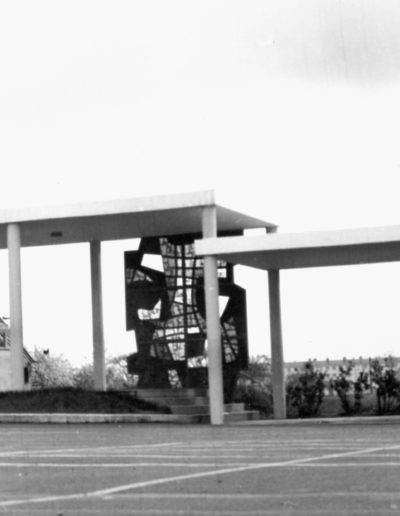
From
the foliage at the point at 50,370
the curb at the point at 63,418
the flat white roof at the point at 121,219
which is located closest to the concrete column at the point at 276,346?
the flat white roof at the point at 121,219

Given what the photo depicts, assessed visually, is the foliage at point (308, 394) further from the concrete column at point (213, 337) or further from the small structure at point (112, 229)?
the concrete column at point (213, 337)

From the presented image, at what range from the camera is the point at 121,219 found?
33.7m

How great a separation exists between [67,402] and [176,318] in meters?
6.27

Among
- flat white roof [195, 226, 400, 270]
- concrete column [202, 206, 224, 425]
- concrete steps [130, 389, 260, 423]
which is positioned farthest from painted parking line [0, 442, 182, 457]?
concrete steps [130, 389, 260, 423]

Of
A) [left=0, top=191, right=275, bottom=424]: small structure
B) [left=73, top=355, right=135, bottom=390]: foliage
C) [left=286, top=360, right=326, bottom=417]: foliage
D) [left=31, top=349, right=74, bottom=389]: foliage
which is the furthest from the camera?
[left=31, top=349, right=74, bottom=389]: foliage

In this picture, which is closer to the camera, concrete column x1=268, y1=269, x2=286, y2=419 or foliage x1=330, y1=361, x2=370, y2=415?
foliage x1=330, y1=361, x2=370, y2=415

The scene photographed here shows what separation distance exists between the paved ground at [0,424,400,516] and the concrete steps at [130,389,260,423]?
48.4 feet

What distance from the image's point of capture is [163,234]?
36.9 metres

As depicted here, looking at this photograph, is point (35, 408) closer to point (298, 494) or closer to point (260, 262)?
point (260, 262)

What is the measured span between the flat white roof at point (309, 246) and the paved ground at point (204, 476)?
934 centimetres

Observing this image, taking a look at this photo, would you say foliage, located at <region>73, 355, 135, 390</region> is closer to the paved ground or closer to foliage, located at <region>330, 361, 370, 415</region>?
foliage, located at <region>330, 361, 370, 415</region>

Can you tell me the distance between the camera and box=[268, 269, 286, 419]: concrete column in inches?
1427

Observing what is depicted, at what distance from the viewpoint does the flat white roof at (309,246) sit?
27938 mm

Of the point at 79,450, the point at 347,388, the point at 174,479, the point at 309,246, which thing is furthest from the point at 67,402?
the point at 174,479
